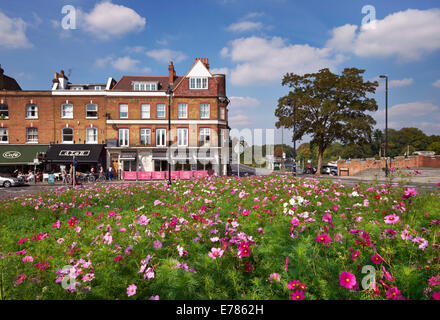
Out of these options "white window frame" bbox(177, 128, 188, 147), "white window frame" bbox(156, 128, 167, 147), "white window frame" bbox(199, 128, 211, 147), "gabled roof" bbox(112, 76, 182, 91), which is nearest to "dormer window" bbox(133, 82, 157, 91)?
"gabled roof" bbox(112, 76, 182, 91)

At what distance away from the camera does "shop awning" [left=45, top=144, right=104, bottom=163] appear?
1185 inches

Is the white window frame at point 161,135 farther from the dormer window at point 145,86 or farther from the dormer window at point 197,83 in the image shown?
the dormer window at point 197,83

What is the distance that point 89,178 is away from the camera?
27.8 m

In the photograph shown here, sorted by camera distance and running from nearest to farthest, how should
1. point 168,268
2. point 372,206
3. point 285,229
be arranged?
point 168,268
point 285,229
point 372,206

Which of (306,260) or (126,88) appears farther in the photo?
(126,88)

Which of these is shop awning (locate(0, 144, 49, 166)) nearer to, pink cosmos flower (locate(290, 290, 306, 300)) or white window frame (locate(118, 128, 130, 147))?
white window frame (locate(118, 128, 130, 147))

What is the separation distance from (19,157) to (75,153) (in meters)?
6.36

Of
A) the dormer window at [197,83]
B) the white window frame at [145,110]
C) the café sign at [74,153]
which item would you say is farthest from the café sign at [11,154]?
the dormer window at [197,83]

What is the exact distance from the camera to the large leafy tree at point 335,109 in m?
33.9

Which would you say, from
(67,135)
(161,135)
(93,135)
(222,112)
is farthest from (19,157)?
(222,112)

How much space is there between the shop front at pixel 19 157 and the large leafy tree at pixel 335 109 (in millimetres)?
31372
